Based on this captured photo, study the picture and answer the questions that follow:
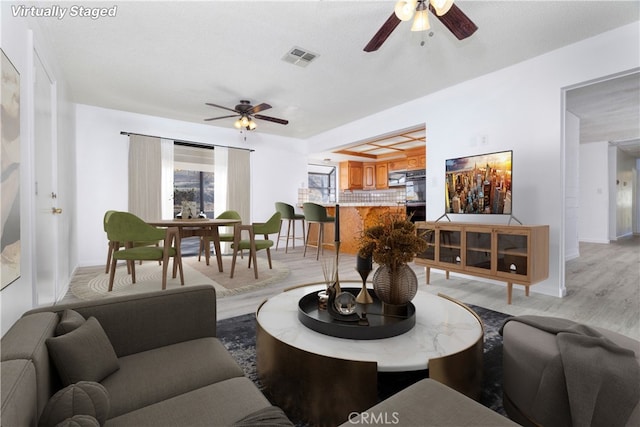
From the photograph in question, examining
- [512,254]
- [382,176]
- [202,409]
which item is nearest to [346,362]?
[202,409]

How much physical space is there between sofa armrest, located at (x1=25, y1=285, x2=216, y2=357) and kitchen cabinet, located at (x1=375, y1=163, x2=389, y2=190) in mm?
7617

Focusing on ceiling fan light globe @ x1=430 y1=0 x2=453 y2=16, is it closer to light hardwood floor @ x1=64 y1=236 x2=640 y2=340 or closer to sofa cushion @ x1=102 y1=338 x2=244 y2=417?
sofa cushion @ x1=102 y1=338 x2=244 y2=417

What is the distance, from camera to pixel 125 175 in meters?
5.17

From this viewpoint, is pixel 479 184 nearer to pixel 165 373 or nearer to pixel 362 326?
pixel 362 326

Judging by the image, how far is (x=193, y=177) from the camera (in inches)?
243

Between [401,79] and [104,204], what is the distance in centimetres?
508

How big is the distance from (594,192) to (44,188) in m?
10.4

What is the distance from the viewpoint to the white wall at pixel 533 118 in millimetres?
2922

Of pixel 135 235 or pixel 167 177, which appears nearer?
pixel 135 235

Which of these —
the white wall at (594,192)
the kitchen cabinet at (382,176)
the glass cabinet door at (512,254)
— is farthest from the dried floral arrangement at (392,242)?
the white wall at (594,192)

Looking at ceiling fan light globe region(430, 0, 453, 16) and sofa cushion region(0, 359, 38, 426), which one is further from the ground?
ceiling fan light globe region(430, 0, 453, 16)

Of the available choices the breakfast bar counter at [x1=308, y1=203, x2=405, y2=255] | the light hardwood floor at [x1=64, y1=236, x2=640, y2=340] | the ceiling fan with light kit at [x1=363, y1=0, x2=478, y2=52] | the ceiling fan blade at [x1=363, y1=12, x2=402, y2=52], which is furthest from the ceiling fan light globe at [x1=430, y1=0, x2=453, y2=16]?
the breakfast bar counter at [x1=308, y1=203, x2=405, y2=255]

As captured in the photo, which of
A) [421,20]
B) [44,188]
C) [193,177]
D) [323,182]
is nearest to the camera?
[421,20]

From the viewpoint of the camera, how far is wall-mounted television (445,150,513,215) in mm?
3471
